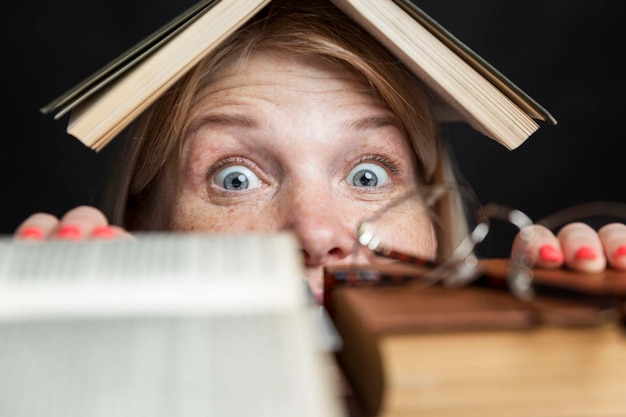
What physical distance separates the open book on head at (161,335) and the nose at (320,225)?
0.50m

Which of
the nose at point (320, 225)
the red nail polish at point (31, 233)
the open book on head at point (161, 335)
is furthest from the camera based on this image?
the nose at point (320, 225)

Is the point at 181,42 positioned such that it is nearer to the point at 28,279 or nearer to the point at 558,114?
the point at 28,279

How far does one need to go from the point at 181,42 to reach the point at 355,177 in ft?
1.47

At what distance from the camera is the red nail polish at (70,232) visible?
0.88 m

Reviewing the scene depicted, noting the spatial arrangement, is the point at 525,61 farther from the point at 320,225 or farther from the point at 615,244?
the point at 615,244

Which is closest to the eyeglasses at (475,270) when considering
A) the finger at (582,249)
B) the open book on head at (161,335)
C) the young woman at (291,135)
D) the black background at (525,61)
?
the finger at (582,249)

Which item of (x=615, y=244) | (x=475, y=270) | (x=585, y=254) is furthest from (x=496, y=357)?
(x=615, y=244)

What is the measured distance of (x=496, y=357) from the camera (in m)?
0.62

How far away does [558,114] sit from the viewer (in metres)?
2.72

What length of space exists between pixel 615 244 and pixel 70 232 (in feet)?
2.00

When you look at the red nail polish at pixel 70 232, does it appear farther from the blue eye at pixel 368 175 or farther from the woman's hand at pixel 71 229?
the blue eye at pixel 368 175

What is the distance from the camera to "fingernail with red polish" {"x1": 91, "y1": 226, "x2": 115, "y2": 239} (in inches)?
34.7

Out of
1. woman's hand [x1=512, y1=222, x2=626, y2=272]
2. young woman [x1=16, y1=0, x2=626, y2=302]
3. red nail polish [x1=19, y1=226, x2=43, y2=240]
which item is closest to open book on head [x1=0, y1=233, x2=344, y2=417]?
red nail polish [x1=19, y1=226, x2=43, y2=240]

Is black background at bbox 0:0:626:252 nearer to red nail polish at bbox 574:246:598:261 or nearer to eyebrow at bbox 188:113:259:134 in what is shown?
eyebrow at bbox 188:113:259:134
